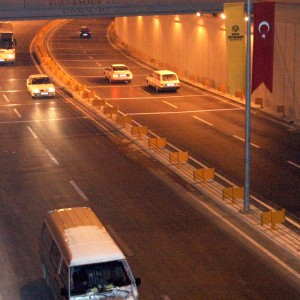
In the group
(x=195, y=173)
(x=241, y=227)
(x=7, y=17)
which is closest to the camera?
(x=241, y=227)

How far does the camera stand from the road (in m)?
17.7

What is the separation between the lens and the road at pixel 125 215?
1772 cm

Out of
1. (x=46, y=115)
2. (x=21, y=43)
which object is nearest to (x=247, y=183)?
(x=46, y=115)

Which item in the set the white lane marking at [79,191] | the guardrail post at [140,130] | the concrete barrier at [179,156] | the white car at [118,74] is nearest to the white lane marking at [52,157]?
the white lane marking at [79,191]

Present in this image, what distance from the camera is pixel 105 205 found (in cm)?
2430

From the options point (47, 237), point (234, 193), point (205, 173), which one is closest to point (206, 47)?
point (205, 173)

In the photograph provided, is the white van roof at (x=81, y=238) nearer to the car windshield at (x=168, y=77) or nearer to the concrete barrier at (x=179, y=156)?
the concrete barrier at (x=179, y=156)

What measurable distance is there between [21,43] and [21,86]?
29.6 metres

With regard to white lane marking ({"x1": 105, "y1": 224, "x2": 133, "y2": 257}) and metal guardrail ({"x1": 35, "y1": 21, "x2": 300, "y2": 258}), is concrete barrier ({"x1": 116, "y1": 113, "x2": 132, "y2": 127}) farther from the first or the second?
white lane marking ({"x1": 105, "y1": 224, "x2": 133, "y2": 257})

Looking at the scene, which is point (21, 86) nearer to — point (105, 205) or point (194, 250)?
point (105, 205)

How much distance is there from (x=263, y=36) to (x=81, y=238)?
38.2 ft

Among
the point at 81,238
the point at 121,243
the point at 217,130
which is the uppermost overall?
the point at 81,238

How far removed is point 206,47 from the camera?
54.7m

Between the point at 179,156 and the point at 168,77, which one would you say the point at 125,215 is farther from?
the point at 168,77
